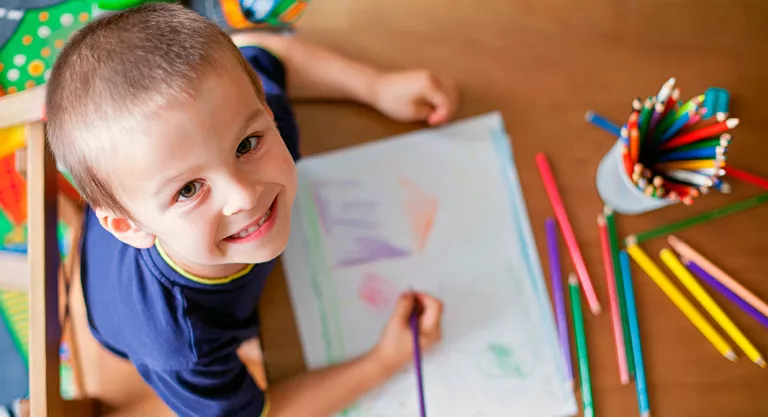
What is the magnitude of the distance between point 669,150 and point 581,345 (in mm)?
197

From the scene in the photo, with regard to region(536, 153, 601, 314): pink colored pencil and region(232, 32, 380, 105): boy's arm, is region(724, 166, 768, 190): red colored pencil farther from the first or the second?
region(232, 32, 380, 105): boy's arm

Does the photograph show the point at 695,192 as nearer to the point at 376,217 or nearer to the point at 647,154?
the point at 647,154

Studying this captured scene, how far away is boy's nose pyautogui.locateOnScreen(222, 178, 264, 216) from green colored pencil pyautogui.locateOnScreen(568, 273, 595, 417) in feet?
1.12

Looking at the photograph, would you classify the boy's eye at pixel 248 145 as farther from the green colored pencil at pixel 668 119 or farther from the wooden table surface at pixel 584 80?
the green colored pencil at pixel 668 119

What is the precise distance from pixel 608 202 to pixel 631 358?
0.15 metres

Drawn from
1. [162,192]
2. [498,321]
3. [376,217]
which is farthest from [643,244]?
[162,192]

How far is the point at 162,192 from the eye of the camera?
37 centimetres

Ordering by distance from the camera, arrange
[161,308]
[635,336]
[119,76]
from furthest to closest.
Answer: [635,336] < [161,308] < [119,76]

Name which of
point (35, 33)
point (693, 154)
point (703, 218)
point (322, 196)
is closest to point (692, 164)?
point (693, 154)

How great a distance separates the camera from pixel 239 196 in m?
0.38

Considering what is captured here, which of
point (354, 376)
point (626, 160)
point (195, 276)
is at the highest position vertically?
point (626, 160)

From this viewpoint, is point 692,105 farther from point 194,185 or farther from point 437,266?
point 194,185

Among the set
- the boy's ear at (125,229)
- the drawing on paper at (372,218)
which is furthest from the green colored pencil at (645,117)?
the boy's ear at (125,229)

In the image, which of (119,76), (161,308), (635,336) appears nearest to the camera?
(119,76)
